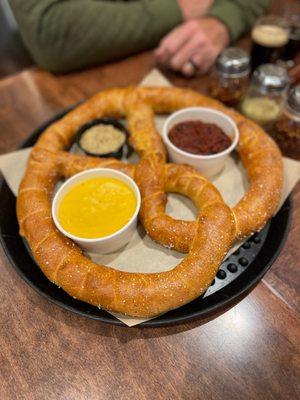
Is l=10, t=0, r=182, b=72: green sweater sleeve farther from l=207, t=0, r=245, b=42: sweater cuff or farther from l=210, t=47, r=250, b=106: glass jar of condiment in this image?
l=210, t=47, r=250, b=106: glass jar of condiment

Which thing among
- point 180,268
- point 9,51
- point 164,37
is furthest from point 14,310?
point 9,51

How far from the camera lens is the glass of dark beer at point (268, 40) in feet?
5.37

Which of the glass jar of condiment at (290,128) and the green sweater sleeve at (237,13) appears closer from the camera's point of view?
the glass jar of condiment at (290,128)

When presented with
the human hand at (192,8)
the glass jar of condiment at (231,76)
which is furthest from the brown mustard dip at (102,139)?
the human hand at (192,8)

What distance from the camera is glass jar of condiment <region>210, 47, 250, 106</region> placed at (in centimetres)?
147

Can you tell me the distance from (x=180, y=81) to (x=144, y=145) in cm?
64

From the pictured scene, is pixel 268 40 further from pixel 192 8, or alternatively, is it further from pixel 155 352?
pixel 155 352

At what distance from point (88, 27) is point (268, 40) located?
34.8 inches

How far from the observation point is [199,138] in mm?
1282

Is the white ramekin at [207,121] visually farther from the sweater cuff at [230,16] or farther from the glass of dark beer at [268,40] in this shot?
the sweater cuff at [230,16]

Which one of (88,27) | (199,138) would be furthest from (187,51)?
(199,138)

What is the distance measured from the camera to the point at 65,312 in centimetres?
102

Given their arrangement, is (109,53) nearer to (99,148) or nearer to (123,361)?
(99,148)

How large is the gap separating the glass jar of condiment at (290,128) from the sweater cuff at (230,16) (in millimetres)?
691
